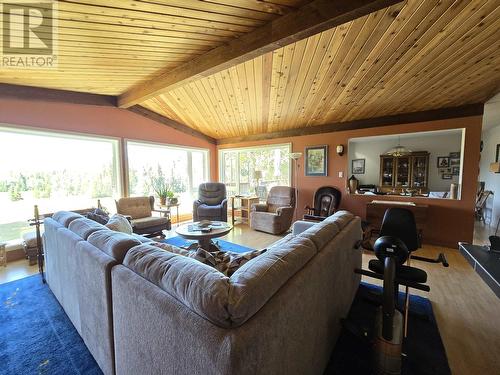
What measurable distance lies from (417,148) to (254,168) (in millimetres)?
4789

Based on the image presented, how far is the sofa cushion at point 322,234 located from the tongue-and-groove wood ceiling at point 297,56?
1820 millimetres

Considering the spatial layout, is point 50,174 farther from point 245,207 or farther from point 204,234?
point 245,207

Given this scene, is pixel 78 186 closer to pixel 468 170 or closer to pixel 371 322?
pixel 371 322

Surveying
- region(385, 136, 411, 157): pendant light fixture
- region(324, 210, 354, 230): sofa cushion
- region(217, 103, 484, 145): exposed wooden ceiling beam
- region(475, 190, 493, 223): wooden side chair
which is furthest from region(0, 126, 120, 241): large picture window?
region(475, 190, 493, 223): wooden side chair

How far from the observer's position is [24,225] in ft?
11.5

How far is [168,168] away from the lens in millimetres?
5547

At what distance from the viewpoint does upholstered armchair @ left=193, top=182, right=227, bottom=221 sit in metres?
4.69

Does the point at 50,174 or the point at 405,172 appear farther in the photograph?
the point at 405,172

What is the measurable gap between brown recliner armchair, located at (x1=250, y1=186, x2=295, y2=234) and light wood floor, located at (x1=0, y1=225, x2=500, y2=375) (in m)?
1.60

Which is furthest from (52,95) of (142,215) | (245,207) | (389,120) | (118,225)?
(389,120)

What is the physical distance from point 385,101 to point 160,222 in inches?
168

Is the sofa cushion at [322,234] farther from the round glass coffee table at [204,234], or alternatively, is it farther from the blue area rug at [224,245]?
the blue area rug at [224,245]

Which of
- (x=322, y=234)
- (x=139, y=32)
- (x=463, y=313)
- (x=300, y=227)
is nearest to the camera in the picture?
(x=322, y=234)

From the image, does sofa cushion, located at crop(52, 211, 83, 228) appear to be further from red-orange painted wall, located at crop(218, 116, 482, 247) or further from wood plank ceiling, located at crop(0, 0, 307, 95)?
red-orange painted wall, located at crop(218, 116, 482, 247)
